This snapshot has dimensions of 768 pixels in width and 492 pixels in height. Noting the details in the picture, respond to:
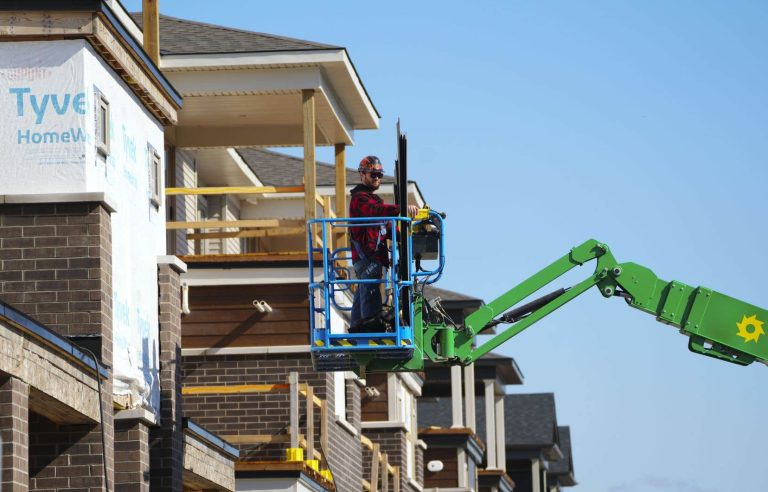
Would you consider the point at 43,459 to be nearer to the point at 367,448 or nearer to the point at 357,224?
the point at 357,224

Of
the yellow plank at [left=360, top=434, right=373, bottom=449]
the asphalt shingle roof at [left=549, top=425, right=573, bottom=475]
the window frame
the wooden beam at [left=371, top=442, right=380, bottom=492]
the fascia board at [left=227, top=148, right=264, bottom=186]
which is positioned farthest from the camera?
the asphalt shingle roof at [left=549, top=425, right=573, bottom=475]

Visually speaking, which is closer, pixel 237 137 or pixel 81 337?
pixel 81 337

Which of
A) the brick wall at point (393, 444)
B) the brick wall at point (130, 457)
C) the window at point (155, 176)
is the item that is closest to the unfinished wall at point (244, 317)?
the window at point (155, 176)

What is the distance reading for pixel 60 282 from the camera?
59.2ft

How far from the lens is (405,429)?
128 feet

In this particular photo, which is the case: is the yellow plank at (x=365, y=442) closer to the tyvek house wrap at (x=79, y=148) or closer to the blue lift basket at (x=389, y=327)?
the tyvek house wrap at (x=79, y=148)

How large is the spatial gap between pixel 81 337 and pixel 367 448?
1801cm

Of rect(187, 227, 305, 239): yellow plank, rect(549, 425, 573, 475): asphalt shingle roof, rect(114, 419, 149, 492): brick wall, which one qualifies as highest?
rect(549, 425, 573, 475): asphalt shingle roof

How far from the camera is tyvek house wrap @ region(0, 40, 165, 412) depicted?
18375 millimetres

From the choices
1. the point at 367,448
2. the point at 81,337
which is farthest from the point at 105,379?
the point at 367,448

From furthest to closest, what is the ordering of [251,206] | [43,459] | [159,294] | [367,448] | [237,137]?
[251,206]
[367,448]
[237,137]
[159,294]
[43,459]

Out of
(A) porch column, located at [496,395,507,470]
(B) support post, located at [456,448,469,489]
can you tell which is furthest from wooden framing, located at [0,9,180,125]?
(A) porch column, located at [496,395,507,470]

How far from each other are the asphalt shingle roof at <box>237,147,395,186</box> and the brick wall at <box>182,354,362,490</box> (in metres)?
8.04

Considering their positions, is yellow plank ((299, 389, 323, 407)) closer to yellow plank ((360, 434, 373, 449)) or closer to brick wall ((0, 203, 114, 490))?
yellow plank ((360, 434, 373, 449))
